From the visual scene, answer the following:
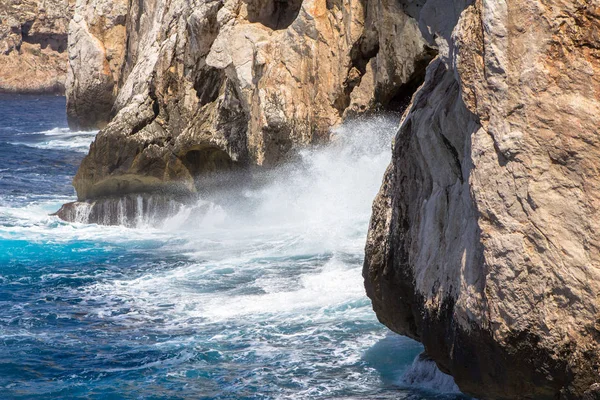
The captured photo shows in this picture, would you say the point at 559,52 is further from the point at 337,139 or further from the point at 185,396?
the point at 337,139

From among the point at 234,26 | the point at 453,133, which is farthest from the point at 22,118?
the point at 453,133

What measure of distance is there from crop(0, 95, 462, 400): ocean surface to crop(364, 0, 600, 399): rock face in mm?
2394

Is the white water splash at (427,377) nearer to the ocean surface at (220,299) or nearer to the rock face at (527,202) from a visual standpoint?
the ocean surface at (220,299)

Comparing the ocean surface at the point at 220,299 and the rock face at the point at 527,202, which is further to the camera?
the ocean surface at the point at 220,299

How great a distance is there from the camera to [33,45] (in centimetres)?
8644

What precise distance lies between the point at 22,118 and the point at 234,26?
39.4 m

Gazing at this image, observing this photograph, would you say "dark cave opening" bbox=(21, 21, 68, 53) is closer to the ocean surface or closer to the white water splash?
the ocean surface

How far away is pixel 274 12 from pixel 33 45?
6928 centimetres

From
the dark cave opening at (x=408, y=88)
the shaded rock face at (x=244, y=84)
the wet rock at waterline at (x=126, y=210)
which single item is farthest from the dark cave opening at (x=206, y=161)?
the dark cave opening at (x=408, y=88)

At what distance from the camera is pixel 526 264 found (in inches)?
256

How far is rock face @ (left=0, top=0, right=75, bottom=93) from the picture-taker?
83562 mm

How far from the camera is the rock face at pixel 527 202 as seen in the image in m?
6.32

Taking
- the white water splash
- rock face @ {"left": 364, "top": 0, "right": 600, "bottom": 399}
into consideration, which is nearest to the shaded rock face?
the white water splash

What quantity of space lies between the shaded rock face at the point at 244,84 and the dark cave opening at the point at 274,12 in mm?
26
